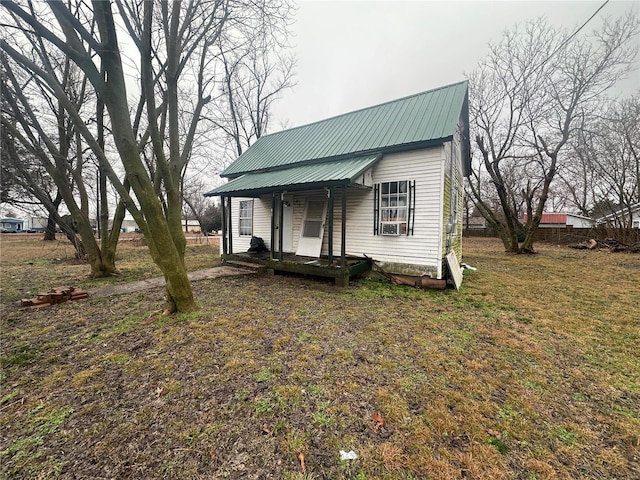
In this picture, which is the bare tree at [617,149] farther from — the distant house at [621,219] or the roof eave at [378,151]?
the roof eave at [378,151]

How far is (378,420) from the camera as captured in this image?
2137mm

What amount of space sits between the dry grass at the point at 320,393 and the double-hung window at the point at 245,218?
18.4ft

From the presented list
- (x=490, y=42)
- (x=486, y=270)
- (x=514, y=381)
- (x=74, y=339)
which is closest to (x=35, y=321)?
(x=74, y=339)

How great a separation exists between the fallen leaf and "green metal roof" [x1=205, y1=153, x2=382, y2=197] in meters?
4.65

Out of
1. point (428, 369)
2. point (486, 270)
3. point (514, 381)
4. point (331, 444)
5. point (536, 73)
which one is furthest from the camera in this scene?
point (536, 73)

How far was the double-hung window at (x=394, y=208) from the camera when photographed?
22.2 feet

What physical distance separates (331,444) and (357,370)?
3.35 ft

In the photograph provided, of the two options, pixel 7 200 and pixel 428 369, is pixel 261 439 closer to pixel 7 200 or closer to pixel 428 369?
pixel 428 369

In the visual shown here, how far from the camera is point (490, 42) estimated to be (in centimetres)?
1291

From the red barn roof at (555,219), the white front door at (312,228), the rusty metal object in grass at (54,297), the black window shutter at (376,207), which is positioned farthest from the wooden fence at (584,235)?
the rusty metal object in grass at (54,297)

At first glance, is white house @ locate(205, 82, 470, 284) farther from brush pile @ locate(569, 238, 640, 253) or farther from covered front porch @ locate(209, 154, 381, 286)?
brush pile @ locate(569, 238, 640, 253)

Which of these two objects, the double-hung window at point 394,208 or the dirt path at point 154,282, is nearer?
the dirt path at point 154,282

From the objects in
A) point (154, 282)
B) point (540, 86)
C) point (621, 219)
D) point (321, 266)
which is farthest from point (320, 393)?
point (621, 219)

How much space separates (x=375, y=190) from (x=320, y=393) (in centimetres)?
581
